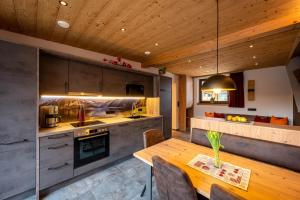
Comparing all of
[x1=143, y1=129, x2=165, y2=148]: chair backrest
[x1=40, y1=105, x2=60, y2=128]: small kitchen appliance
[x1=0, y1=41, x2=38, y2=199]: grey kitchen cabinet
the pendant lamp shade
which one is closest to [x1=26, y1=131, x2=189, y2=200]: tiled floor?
[x1=0, y1=41, x2=38, y2=199]: grey kitchen cabinet

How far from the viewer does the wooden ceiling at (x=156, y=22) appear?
1.61 metres

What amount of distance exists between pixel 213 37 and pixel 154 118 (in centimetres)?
231

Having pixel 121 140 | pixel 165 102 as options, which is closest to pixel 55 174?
pixel 121 140

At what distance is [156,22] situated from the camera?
197 centimetres

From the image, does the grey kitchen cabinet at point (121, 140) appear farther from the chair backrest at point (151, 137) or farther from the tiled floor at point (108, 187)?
the chair backrest at point (151, 137)

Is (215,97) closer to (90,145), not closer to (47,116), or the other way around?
(90,145)

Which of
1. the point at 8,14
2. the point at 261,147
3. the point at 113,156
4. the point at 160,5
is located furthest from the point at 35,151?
the point at 261,147

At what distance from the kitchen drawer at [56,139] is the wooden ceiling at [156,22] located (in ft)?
5.37

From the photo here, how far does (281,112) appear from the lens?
4.41 m

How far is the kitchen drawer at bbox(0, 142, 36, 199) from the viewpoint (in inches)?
68.4

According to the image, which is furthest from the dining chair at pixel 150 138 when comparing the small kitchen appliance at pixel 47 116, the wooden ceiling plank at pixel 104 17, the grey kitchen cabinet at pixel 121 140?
the wooden ceiling plank at pixel 104 17

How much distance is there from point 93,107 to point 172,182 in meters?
2.61

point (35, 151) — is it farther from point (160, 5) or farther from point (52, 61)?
point (160, 5)

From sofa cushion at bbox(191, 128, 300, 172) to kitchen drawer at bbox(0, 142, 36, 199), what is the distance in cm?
253
